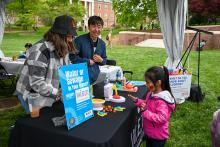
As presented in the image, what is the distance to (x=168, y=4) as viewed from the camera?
647 cm

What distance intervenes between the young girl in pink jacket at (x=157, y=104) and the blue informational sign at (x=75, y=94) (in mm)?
529

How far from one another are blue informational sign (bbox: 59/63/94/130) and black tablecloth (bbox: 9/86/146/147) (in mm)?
72

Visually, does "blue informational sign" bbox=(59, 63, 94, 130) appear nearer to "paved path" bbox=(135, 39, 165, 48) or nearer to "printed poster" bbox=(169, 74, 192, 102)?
"printed poster" bbox=(169, 74, 192, 102)

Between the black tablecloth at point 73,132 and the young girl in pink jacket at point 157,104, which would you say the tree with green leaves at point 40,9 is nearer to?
the young girl in pink jacket at point 157,104

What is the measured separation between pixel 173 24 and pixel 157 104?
4368 mm

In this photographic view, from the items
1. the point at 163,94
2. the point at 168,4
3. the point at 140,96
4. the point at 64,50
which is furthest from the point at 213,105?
the point at 64,50

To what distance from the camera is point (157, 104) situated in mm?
2531

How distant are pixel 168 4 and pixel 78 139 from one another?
520 cm

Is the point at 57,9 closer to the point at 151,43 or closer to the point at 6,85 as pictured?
the point at 151,43

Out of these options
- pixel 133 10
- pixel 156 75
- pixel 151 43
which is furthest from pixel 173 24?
pixel 133 10

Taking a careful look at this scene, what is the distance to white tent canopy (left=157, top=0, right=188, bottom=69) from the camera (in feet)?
21.0

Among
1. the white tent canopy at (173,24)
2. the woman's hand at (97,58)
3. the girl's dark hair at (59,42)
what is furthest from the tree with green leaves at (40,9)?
the girl's dark hair at (59,42)

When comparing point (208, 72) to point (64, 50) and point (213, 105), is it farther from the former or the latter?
point (64, 50)

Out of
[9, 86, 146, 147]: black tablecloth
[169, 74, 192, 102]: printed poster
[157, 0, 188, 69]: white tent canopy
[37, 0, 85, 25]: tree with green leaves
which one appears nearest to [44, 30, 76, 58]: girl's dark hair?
[9, 86, 146, 147]: black tablecloth
